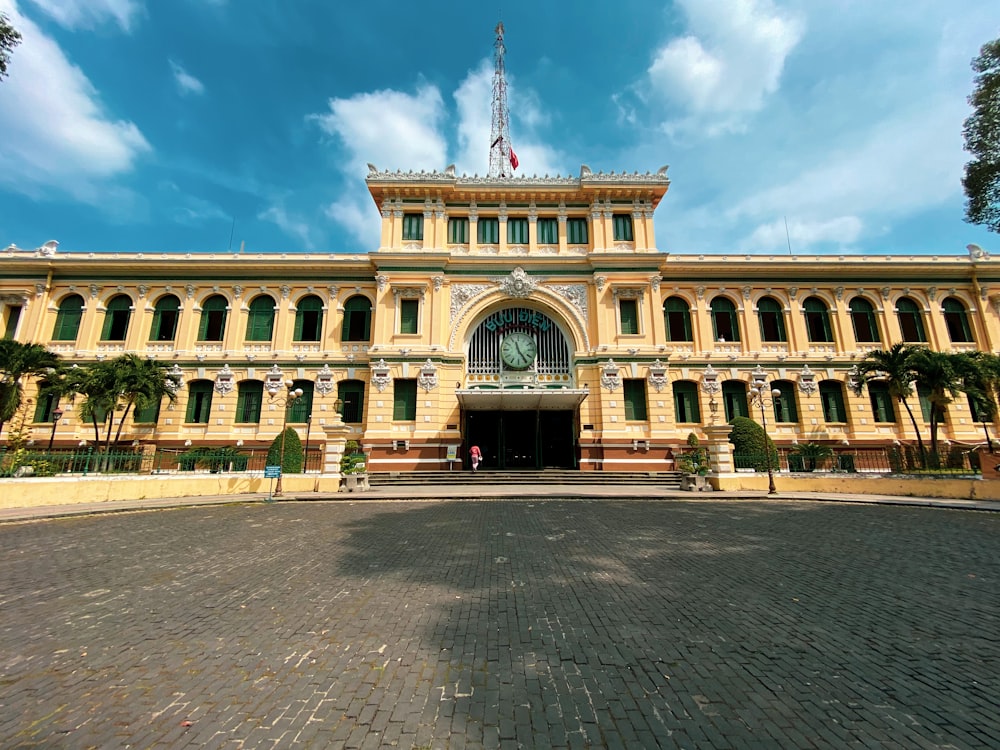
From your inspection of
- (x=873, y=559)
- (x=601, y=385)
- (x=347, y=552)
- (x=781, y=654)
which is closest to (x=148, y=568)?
(x=347, y=552)

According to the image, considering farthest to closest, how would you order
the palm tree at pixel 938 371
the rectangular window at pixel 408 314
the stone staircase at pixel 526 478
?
1. the rectangular window at pixel 408 314
2. the stone staircase at pixel 526 478
3. the palm tree at pixel 938 371

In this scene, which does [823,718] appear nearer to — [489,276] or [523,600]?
[523,600]

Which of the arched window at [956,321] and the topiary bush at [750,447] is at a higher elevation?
the arched window at [956,321]

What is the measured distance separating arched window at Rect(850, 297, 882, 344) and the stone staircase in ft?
53.7

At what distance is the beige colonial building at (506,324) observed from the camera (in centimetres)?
2425

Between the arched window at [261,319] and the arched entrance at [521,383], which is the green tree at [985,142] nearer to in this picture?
the arched entrance at [521,383]

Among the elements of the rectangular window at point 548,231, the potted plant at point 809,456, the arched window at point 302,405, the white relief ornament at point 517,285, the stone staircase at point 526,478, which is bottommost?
the stone staircase at point 526,478

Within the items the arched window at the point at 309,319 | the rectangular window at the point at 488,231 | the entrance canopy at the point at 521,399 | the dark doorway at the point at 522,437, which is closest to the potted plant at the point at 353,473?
the entrance canopy at the point at 521,399

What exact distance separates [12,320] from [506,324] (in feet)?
97.0

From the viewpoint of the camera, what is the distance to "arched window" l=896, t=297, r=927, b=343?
27.0 m

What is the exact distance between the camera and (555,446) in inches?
1004

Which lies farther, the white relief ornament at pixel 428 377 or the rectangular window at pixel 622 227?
the rectangular window at pixel 622 227

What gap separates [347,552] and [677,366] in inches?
914

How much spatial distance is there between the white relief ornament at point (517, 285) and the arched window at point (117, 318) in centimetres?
2270
